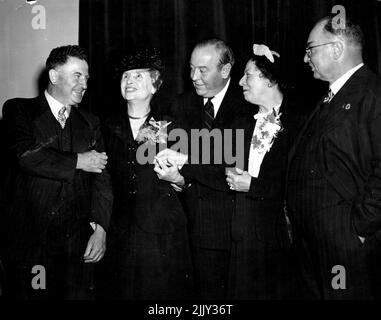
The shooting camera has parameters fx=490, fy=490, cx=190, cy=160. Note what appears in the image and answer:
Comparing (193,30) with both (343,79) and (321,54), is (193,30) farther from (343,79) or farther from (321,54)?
(343,79)

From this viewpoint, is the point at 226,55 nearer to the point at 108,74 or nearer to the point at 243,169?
the point at 243,169

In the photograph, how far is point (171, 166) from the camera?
2166mm

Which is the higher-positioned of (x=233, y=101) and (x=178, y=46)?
(x=178, y=46)

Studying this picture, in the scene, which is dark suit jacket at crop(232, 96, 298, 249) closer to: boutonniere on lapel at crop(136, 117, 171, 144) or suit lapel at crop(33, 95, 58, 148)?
boutonniere on lapel at crop(136, 117, 171, 144)

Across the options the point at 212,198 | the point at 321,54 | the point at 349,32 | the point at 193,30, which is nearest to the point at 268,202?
the point at 212,198

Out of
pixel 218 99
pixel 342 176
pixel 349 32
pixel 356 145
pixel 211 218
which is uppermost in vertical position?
pixel 349 32

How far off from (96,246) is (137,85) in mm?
753

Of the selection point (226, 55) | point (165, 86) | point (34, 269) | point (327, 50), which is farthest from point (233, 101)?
point (34, 269)

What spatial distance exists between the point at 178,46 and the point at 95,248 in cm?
150

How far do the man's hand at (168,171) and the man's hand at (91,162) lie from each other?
24cm

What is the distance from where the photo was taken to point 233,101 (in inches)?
92.6

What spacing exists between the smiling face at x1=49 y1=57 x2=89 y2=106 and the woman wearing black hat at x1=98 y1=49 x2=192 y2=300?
0.64ft

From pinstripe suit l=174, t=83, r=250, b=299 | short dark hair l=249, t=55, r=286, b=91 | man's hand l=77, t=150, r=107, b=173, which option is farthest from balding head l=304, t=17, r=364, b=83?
man's hand l=77, t=150, r=107, b=173

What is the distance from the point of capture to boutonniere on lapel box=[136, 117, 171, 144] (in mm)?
2191
